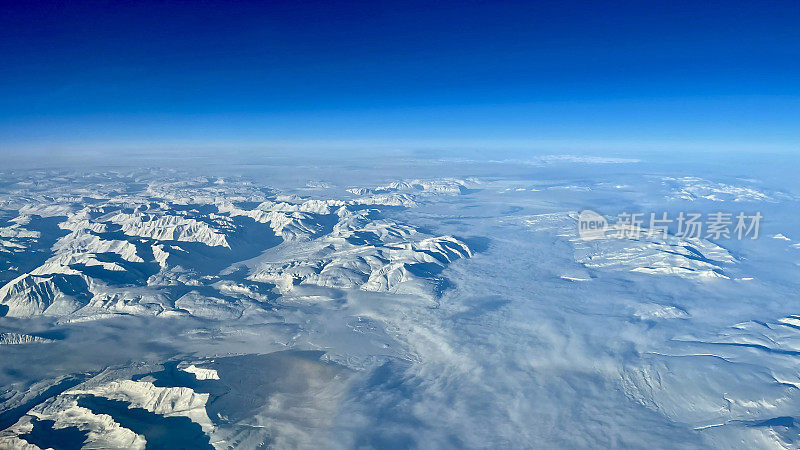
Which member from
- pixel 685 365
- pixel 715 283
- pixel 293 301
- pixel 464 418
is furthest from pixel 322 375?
pixel 715 283

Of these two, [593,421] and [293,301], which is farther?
[293,301]

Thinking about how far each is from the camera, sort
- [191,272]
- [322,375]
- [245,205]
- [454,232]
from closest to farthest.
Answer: [322,375], [191,272], [454,232], [245,205]

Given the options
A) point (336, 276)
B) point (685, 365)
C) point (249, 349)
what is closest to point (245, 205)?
point (336, 276)

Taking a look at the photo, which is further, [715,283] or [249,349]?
[715,283]

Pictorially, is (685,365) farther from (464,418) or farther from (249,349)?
(249,349)

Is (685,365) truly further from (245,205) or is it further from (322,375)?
(245,205)

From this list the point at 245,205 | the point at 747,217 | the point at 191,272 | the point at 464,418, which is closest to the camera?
the point at 464,418
